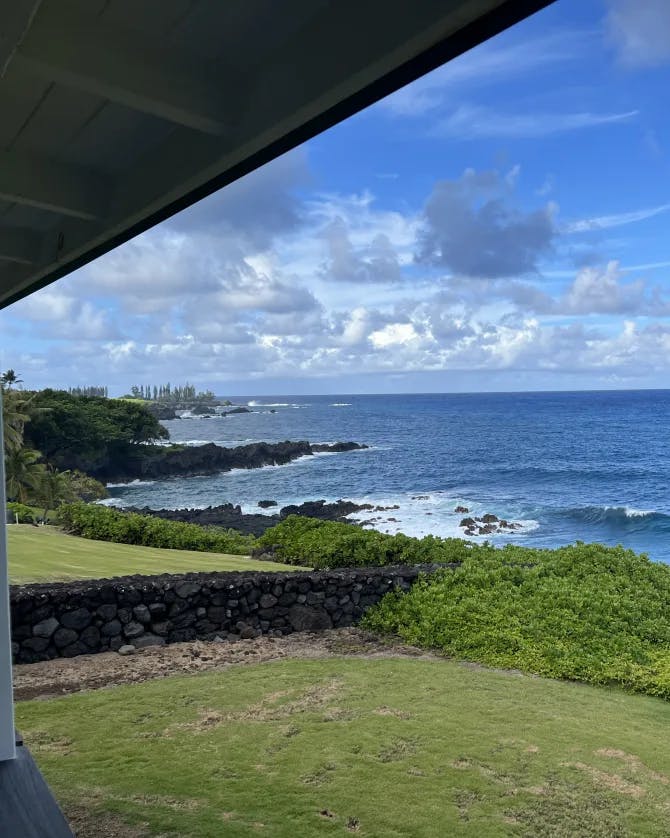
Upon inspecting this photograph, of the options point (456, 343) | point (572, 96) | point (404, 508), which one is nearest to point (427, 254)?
point (456, 343)

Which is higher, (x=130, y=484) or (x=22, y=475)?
(x=22, y=475)

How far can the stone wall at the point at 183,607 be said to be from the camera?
281 inches

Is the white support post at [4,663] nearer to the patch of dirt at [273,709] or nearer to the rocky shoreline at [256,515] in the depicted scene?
the patch of dirt at [273,709]

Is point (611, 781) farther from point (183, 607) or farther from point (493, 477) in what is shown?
point (493, 477)

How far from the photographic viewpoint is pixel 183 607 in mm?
7816

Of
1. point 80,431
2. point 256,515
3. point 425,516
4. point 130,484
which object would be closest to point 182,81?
point 256,515

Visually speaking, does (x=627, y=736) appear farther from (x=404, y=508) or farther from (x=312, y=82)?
(x=404, y=508)

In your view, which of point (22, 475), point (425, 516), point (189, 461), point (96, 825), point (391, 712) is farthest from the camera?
point (189, 461)

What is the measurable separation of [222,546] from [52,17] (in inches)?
570

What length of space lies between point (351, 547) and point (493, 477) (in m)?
34.0

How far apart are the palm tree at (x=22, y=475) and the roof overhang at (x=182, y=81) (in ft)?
83.2

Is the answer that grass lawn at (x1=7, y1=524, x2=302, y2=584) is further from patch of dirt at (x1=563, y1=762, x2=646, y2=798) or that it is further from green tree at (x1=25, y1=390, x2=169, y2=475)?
green tree at (x1=25, y1=390, x2=169, y2=475)

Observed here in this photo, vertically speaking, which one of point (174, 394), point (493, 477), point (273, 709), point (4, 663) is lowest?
point (493, 477)

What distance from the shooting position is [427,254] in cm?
9212
